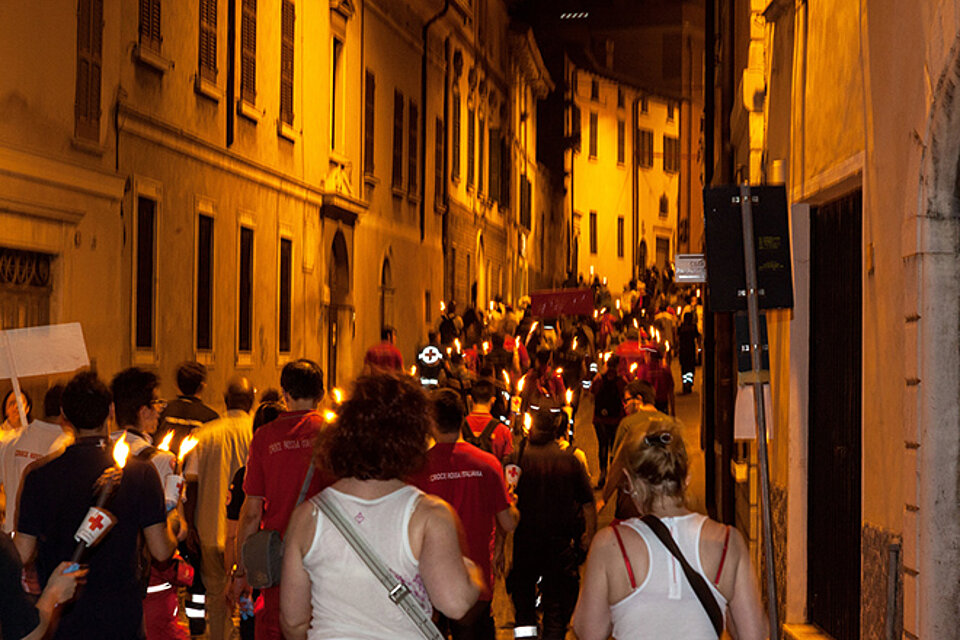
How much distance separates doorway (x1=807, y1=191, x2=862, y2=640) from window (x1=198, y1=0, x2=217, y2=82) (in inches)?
428

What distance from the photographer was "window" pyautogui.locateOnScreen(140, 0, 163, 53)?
680 inches

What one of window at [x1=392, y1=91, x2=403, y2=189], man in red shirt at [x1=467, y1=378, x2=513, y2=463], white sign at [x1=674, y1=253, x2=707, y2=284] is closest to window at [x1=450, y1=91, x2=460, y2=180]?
window at [x1=392, y1=91, x2=403, y2=189]

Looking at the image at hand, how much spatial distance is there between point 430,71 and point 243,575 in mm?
27001

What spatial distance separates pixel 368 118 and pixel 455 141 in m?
9.26

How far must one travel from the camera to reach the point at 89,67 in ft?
52.3

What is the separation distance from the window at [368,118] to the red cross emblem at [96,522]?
22644 mm

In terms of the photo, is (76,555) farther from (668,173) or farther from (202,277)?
(668,173)

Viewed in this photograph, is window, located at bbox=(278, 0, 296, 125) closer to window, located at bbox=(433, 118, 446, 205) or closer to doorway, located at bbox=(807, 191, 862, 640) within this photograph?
window, located at bbox=(433, 118, 446, 205)

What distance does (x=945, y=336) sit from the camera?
6805mm

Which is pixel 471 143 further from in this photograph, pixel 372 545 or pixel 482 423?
pixel 372 545

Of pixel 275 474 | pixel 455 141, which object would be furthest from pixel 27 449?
pixel 455 141

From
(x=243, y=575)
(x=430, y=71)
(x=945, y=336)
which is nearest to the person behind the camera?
(x=945, y=336)

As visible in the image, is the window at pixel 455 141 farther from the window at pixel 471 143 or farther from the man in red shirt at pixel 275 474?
the man in red shirt at pixel 275 474

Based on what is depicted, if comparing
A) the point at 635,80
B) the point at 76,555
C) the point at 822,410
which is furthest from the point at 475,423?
the point at 635,80
